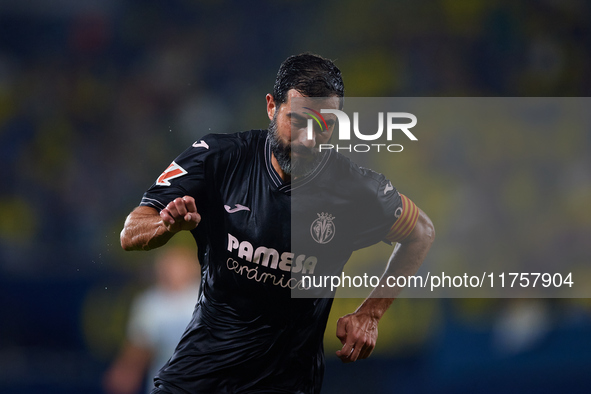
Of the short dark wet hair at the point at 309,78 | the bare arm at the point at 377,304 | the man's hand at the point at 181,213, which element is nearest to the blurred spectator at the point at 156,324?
the bare arm at the point at 377,304

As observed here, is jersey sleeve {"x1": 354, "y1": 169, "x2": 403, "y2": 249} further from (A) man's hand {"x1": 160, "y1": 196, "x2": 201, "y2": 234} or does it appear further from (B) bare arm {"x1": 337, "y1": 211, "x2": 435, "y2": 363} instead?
(A) man's hand {"x1": 160, "y1": 196, "x2": 201, "y2": 234}

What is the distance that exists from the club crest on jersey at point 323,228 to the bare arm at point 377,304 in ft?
1.16

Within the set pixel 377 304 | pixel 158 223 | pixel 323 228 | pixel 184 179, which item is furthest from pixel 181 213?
pixel 377 304

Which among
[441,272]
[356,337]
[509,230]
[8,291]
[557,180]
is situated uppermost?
[557,180]

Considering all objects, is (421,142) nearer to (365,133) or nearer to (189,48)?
(365,133)

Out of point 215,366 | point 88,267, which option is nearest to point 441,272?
point 88,267

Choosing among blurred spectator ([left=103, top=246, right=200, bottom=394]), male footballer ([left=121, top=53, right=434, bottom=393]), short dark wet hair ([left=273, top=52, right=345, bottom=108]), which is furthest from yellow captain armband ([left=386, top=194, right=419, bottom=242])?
blurred spectator ([left=103, top=246, right=200, bottom=394])

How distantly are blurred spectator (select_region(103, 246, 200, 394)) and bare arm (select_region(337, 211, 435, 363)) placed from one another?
1.87 m

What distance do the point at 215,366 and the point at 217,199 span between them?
0.69 m

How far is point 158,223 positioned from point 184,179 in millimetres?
318

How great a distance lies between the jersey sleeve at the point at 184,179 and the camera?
233 cm

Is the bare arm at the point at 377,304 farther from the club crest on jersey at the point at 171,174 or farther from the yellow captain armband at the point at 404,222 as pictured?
the club crest on jersey at the point at 171,174

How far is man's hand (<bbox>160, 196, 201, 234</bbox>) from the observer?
192 centimetres

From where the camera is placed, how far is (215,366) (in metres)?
2.45
